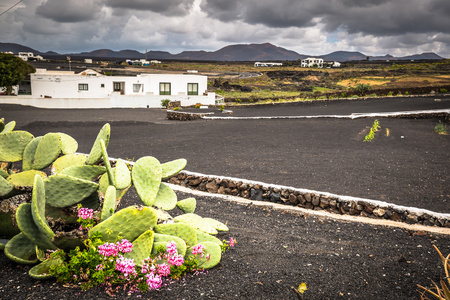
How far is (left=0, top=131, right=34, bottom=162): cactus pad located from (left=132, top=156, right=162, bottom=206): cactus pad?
1.73 m

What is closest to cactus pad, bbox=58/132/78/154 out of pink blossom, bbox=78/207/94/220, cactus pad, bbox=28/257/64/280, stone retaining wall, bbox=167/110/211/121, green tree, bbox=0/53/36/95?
pink blossom, bbox=78/207/94/220

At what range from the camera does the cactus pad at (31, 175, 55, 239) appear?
277 cm

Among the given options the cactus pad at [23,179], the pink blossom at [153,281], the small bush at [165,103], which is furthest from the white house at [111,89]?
the pink blossom at [153,281]

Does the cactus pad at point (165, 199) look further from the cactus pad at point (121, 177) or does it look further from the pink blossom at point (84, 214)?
the pink blossom at point (84, 214)

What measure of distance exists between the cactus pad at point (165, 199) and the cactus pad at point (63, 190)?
2.91 feet

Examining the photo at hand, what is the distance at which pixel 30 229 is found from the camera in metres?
2.96

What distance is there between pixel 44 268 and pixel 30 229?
1.25 feet

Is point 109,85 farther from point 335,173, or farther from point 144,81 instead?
point 335,173

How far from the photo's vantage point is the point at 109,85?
1425 inches

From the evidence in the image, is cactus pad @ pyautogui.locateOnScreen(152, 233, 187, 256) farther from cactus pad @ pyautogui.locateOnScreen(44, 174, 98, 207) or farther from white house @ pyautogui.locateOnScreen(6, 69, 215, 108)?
white house @ pyautogui.locateOnScreen(6, 69, 215, 108)

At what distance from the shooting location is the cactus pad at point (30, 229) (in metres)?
2.91

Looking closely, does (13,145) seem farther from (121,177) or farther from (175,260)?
(175,260)

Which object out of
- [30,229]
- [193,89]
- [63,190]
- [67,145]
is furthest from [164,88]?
[30,229]

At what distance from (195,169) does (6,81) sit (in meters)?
31.3
